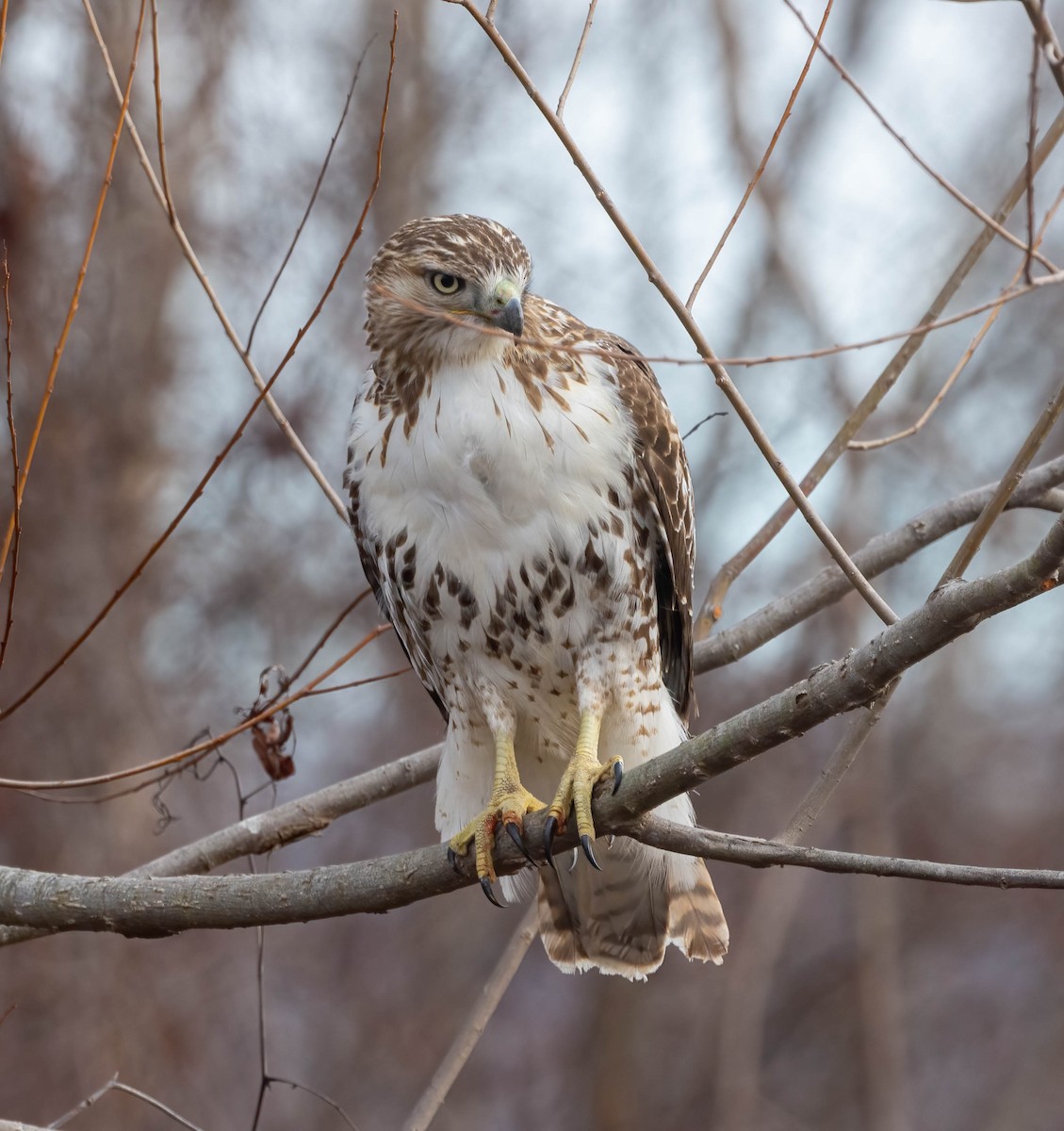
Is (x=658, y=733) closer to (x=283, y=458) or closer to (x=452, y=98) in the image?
(x=283, y=458)

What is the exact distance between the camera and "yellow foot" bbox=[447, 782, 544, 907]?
9.78ft

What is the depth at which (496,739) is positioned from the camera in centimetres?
347

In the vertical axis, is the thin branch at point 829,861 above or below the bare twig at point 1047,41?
below

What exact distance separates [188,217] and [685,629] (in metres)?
5.19

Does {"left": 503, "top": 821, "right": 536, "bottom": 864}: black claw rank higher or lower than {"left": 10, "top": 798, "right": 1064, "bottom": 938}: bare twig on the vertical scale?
higher

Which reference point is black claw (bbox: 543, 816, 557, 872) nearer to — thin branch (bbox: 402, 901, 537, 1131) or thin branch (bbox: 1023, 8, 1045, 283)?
thin branch (bbox: 402, 901, 537, 1131)

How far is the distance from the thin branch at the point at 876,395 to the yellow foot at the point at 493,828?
0.80 meters

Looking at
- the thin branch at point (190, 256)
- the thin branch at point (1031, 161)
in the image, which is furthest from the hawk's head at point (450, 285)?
the thin branch at point (1031, 161)

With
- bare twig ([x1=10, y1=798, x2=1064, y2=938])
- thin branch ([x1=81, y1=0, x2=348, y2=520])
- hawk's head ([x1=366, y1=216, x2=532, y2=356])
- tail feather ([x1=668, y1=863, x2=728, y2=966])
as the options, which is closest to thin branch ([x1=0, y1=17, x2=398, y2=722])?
thin branch ([x1=81, y1=0, x2=348, y2=520])

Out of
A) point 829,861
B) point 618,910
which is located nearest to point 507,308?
point 829,861

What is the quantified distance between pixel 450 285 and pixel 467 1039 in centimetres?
170

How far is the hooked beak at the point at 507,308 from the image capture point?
297 centimetres

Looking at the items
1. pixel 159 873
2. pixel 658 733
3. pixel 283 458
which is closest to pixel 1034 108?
pixel 658 733

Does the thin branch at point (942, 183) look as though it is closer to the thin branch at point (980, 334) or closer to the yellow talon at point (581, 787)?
the thin branch at point (980, 334)
